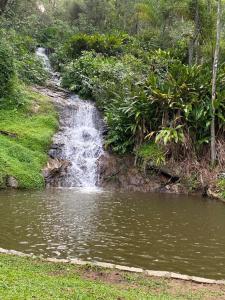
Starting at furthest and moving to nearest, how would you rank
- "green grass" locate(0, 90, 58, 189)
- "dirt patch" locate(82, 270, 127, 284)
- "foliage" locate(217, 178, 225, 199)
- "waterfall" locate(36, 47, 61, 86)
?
"waterfall" locate(36, 47, 61, 86) → "green grass" locate(0, 90, 58, 189) → "foliage" locate(217, 178, 225, 199) → "dirt patch" locate(82, 270, 127, 284)

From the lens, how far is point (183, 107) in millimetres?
20953

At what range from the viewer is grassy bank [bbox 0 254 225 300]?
659 centimetres

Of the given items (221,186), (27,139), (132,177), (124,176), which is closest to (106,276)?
(221,186)

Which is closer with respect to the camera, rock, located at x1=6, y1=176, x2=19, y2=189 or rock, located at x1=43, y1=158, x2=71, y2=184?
rock, located at x1=6, y1=176, x2=19, y2=189

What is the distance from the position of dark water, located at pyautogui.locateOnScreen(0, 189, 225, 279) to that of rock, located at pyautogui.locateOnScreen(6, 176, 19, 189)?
1.37 metres

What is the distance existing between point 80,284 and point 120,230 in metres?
4.55

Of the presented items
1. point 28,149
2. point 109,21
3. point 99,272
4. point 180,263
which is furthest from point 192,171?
point 109,21

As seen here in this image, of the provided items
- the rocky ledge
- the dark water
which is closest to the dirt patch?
the dark water

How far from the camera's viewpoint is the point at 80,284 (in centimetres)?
735

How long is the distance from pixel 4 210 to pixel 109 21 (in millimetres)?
36969

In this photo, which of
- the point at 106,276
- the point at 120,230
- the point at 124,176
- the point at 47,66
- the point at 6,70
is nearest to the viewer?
the point at 106,276

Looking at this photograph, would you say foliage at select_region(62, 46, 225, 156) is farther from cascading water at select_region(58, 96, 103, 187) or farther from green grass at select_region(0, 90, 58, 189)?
green grass at select_region(0, 90, 58, 189)

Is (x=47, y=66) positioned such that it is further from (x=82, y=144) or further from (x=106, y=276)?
(x=106, y=276)

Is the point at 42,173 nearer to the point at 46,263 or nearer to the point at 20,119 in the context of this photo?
the point at 20,119
